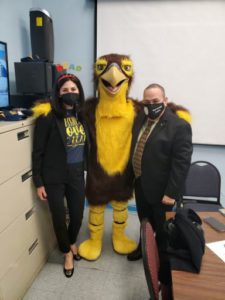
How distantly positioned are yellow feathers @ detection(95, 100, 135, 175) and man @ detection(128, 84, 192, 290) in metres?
0.07

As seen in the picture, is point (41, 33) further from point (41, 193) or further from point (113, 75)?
point (41, 193)

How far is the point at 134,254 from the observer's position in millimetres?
2143

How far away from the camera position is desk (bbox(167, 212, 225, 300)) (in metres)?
0.97

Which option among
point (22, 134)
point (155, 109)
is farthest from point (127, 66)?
point (22, 134)

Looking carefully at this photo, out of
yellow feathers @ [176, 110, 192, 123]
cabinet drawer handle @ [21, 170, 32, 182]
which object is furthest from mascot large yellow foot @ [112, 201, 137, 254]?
yellow feathers @ [176, 110, 192, 123]

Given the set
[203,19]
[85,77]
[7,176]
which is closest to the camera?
[7,176]

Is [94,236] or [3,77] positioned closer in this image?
[3,77]

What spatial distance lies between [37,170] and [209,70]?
191cm

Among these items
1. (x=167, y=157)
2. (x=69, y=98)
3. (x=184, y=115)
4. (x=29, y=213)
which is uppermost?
(x=69, y=98)

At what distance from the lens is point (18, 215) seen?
5.39 ft

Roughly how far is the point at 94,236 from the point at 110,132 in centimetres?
91

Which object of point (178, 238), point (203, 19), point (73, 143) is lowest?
point (178, 238)

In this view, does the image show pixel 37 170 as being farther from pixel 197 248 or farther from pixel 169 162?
pixel 197 248

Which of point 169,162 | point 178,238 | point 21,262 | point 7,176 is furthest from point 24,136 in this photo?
point 178,238
